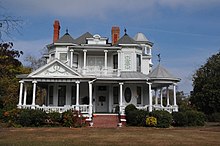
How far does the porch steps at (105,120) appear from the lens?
25.6m

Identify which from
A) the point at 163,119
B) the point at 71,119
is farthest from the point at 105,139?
the point at 163,119

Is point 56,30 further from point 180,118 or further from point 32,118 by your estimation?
point 180,118

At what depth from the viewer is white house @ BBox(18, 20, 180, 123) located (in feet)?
89.6

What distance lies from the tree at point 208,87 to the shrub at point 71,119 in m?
19.2

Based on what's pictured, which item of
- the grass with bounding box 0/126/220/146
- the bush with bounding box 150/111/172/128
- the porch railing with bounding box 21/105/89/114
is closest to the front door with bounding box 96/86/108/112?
the porch railing with bounding box 21/105/89/114

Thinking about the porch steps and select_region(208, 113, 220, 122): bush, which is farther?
select_region(208, 113, 220, 122): bush

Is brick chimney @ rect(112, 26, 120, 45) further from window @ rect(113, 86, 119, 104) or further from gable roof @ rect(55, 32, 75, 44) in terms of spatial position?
window @ rect(113, 86, 119, 104)

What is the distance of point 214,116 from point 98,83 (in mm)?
16424

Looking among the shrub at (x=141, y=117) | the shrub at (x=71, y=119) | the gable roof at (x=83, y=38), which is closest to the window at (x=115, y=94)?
the shrub at (x=141, y=117)

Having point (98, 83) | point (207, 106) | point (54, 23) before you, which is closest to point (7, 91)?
point (54, 23)

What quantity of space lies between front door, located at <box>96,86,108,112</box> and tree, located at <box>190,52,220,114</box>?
13860mm

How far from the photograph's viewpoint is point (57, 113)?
79.8 ft

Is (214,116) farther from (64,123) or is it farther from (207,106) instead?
(64,123)

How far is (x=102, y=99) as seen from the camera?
3092cm
